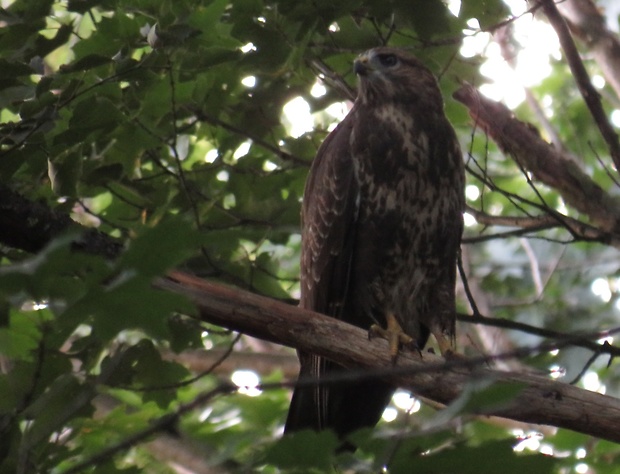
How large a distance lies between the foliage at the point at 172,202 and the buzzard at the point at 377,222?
177mm

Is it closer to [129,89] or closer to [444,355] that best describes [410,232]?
[444,355]

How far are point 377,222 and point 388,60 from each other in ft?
2.48

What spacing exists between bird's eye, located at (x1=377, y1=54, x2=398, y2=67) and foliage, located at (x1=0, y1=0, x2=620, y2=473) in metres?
0.09

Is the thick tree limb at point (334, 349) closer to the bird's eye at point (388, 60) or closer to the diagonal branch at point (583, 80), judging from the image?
the diagonal branch at point (583, 80)

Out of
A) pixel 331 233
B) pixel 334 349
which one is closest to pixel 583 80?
pixel 331 233

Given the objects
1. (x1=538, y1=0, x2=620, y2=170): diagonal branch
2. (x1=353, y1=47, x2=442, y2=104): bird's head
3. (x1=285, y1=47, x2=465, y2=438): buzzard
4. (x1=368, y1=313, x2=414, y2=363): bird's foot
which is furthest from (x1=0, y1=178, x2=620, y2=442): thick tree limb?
(x1=353, y1=47, x2=442, y2=104): bird's head

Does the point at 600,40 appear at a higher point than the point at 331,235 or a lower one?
higher

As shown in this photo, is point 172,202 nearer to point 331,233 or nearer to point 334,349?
point 331,233

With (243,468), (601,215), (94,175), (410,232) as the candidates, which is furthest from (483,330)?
(243,468)

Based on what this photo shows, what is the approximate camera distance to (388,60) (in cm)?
422

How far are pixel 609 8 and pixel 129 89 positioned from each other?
10.7 feet

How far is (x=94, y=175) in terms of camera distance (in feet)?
11.7

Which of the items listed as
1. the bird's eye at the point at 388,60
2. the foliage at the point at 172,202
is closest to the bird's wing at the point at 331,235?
the foliage at the point at 172,202

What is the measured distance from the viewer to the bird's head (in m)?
4.22
